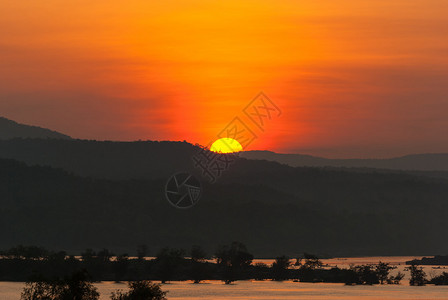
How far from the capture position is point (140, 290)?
130250 mm

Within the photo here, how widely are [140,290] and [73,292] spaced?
1056cm

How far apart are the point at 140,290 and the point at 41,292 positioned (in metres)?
13.9

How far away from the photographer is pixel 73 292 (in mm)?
123938

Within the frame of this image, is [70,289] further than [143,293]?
No

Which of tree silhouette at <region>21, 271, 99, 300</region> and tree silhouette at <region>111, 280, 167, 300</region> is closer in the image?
Answer: tree silhouette at <region>21, 271, 99, 300</region>

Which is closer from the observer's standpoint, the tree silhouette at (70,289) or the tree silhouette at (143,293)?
the tree silhouette at (70,289)

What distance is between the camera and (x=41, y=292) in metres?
130
